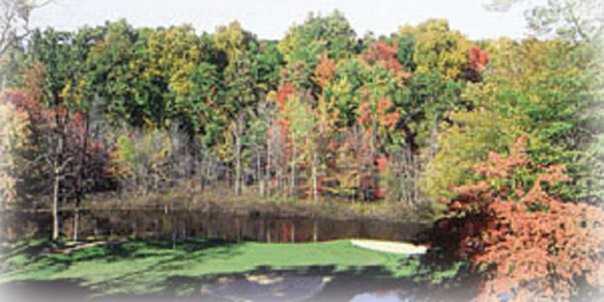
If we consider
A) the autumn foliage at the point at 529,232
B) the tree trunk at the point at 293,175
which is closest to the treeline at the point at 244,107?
the tree trunk at the point at 293,175

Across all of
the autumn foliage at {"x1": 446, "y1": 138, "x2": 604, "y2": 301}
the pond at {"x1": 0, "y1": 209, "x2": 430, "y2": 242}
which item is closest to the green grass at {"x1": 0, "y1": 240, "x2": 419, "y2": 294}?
the pond at {"x1": 0, "y1": 209, "x2": 430, "y2": 242}

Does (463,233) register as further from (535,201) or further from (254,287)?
(254,287)

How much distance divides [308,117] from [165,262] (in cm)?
1653

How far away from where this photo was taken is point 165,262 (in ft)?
46.0

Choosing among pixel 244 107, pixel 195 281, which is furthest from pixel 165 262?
pixel 244 107

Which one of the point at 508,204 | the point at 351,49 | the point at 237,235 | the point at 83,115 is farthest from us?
the point at 351,49

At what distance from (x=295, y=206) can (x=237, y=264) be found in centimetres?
1348

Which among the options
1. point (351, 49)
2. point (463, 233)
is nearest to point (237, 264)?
point (463, 233)

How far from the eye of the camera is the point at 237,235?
71.9ft

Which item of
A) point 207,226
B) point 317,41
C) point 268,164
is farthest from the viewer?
point 317,41

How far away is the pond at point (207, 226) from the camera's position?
21.1 meters

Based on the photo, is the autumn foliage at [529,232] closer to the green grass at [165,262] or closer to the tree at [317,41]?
A: the green grass at [165,262]

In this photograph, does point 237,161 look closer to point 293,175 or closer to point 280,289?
point 293,175

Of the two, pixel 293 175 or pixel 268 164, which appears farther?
pixel 268 164
